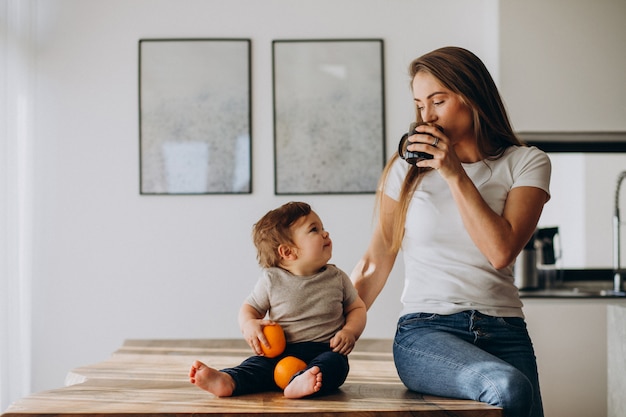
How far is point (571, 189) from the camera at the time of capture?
152 inches

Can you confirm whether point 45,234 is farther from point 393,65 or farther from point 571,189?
point 571,189

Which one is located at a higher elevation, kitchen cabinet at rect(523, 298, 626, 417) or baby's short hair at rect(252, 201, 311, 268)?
baby's short hair at rect(252, 201, 311, 268)

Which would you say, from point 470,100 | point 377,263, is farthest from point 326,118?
point 470,100

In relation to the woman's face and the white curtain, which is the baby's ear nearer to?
the woman's face

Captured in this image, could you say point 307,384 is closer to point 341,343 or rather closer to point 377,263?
point 341,343

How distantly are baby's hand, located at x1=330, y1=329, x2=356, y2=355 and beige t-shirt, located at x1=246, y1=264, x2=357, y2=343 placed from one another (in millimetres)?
52

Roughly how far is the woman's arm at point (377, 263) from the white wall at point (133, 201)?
1915 millimetres

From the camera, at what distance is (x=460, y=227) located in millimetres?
1724

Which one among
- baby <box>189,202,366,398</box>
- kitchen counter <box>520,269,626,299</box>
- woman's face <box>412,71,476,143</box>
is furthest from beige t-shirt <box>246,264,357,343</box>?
kitchen counter <box>520,269,626,299</box>

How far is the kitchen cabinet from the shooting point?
338 centimetres

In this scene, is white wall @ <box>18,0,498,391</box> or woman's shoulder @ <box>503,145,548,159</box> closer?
woman's shoulder @ <box>503,145,548,159</box>

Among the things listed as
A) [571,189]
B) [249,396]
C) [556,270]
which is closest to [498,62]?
[571,189]

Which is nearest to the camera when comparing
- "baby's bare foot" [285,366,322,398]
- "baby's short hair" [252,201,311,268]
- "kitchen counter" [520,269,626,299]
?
"baby's bare foot" [285,366,322,398]

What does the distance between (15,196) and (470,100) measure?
8.16ft
